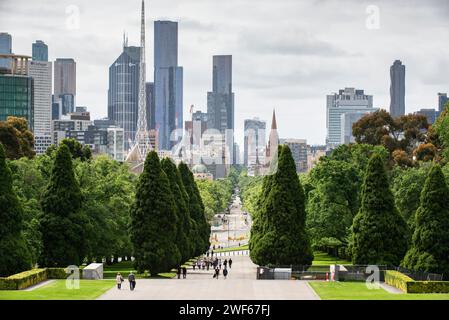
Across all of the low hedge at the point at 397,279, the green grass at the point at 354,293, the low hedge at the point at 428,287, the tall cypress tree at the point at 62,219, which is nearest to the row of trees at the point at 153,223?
the tall cypress tree at the point at 62,219

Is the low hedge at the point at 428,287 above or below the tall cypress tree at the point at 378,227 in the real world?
below

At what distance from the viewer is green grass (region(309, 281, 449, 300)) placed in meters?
48.6

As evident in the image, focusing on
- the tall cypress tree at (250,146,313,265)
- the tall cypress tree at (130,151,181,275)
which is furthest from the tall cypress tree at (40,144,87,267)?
the tall cypress tree at (250,146,313,265)

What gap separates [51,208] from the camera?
66938 millimetres

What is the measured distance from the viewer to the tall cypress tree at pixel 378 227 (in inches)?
2606

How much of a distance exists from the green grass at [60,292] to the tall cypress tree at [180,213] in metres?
18.4

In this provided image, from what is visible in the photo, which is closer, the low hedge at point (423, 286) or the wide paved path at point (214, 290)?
the wide paved path at point (214, 290)

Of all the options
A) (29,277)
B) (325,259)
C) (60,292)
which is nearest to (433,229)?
(60,292)

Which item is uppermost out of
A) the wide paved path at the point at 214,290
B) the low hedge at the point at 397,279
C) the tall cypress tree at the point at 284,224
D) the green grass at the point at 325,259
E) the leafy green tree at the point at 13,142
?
the leafy green tree at the point at 13,142

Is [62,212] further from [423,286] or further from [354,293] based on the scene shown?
[423,286]

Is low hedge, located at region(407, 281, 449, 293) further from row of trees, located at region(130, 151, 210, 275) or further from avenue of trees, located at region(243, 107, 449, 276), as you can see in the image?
row of trees, located at region(130, 151, 210, 275)

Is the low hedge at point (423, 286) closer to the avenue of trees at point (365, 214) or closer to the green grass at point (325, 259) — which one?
the avenue of trees at point (365, 214)
